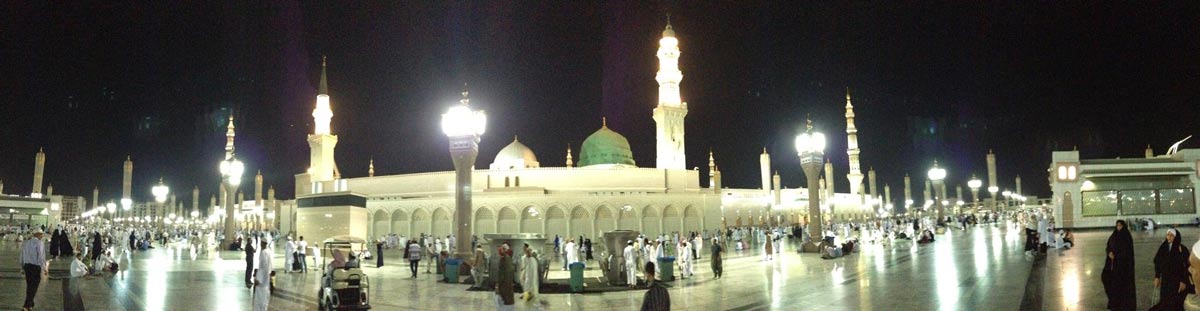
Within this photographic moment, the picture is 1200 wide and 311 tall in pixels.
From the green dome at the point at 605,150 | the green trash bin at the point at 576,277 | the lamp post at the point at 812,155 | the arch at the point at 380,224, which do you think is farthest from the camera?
the green dome at the point at 605,150

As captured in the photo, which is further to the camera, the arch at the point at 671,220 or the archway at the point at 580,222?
the arch at the point at 671,220

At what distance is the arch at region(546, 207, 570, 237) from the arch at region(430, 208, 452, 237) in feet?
21.5

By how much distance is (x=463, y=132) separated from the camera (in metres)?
18.0

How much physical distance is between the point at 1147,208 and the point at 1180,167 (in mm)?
1936

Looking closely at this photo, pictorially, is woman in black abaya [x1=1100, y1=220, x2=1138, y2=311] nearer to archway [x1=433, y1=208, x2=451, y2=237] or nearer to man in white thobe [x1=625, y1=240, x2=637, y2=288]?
man in white thobe [x1=625, y1=240, x2=637, y2=288]

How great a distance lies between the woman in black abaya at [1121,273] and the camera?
7.98m

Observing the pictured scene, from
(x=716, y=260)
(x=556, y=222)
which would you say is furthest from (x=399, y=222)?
(x=716, y=260)

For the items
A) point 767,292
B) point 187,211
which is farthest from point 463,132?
point 187,211

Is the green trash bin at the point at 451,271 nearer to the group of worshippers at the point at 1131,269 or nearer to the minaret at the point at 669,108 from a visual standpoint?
the group of worshippers at the point at 1131,269

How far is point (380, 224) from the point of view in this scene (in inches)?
1804

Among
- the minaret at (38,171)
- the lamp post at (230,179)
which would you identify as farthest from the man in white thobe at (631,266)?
the minaret at (38,171)

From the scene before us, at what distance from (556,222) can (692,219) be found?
27.4 ft

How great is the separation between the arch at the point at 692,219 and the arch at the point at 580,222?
595 cm

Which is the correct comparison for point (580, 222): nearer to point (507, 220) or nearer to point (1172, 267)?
point (507, 220)
